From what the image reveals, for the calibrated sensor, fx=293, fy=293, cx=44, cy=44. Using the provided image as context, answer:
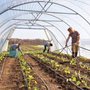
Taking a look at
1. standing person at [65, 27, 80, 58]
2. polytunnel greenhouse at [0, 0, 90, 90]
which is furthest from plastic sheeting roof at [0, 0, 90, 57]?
standing person at [65, 27, 80, 58]

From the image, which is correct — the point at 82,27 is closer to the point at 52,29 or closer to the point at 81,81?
the point at 52,29

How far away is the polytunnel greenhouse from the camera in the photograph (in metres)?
8.37

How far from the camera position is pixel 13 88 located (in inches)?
293

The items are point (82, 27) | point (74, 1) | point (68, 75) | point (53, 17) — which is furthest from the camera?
point (53, 17)

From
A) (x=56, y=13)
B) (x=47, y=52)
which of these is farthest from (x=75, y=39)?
(x=47, y=52)

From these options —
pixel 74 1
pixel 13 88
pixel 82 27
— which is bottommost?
pixel 13 88

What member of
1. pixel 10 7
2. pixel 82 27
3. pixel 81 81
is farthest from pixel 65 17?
pixel 81 81

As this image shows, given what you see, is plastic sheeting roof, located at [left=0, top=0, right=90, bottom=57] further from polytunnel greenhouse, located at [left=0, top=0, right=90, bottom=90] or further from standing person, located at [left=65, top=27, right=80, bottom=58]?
standing person, located at [left=65, top=27, right=80, bottom=58]

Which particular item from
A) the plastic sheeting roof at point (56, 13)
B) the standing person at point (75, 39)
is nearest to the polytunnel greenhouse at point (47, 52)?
the plastic sheeting roof at point (56, 13)

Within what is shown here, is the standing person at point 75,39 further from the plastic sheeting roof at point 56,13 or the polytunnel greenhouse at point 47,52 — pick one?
the plastic sheeting roof at point 56,13

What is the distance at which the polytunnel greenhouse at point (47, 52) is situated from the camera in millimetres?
8367

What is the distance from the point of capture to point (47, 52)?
26.3 m

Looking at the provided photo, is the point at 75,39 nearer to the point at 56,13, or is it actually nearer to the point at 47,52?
the point at 56,13

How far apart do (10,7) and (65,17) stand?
579 cm
